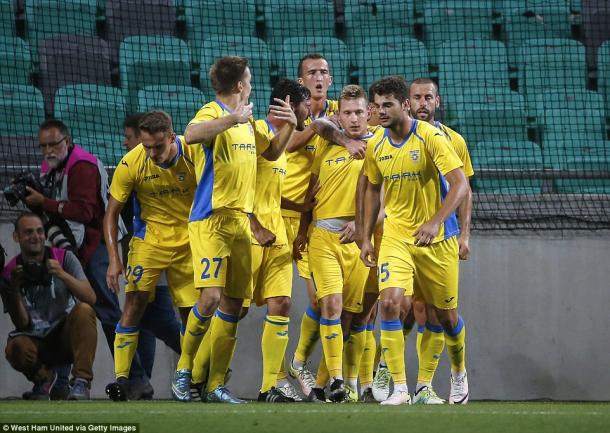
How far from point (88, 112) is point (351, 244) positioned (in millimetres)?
3150

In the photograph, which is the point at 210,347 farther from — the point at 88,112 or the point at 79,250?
the point at 88,112

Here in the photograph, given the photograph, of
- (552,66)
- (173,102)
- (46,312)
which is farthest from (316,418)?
(552,66)

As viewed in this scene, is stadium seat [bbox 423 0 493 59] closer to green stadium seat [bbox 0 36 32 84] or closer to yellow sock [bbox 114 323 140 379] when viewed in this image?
green stadium seat [bbox 0 36 32 84]

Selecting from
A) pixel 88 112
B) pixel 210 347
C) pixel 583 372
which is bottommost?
pixel 583 372

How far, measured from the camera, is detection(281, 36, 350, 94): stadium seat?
33.6 ft

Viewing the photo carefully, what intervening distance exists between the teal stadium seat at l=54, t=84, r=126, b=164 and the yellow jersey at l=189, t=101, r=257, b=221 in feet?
10.2

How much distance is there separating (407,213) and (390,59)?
391 centimetres

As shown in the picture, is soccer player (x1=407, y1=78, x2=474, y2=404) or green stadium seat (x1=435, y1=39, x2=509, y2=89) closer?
soccer player (x1=407, y1=78, x2=474, y2=404)

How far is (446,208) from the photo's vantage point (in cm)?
639

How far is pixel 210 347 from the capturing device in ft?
21.8

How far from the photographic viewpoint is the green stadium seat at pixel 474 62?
1025 centimetres

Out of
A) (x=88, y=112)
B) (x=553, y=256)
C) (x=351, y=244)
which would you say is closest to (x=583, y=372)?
(x=553, y=256)

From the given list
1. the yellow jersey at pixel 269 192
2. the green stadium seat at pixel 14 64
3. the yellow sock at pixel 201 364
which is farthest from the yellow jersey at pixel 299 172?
the green stadium seat at pixel 14 64

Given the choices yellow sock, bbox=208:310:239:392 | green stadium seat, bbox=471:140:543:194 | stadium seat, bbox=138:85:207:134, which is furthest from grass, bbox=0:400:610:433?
stadium seat, bbox=138:85:207:134
